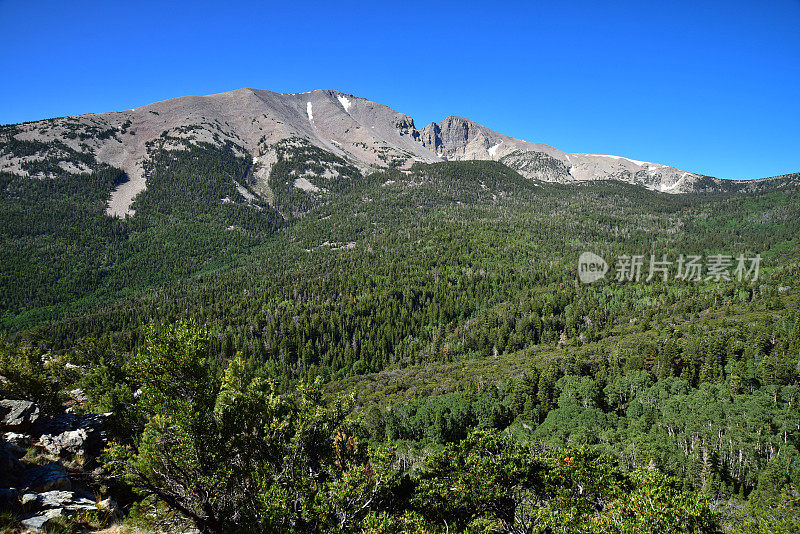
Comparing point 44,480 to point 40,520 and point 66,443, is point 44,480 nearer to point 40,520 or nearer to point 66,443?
point 40,520

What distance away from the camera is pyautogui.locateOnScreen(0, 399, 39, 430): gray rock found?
26.4 m

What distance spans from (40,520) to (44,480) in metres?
5.94

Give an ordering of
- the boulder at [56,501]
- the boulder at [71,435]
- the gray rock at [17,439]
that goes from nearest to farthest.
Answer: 1. the boulder at [56,501]
2. the gray rock at [17,439]
3. the boulder at [71,435]

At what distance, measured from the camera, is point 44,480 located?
64.0 ft

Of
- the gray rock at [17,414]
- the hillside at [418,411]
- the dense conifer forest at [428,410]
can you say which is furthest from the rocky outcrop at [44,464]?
the dense conifer forest at [428,410]

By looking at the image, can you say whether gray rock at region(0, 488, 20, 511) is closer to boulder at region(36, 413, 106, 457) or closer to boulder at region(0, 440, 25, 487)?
boulder at region(0, 440, 25, 487)

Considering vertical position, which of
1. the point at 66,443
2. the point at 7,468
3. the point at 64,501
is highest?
the point at 7,468

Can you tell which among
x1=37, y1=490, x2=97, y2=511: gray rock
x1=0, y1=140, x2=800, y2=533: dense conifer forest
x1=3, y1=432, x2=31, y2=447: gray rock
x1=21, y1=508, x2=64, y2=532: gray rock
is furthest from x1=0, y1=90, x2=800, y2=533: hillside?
x1=21, y1=508, x2=64, y2=532: gray rock

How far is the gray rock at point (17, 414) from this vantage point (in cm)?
2638

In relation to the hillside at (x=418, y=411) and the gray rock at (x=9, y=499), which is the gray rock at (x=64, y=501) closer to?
the hillside at (x=418, y=411)

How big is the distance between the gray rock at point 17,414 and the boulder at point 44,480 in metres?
8.79

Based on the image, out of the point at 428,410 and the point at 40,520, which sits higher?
the point at 40,520

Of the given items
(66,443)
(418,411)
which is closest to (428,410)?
(418,411)

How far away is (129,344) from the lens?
144 m
